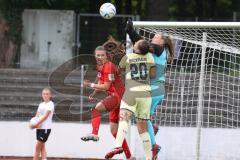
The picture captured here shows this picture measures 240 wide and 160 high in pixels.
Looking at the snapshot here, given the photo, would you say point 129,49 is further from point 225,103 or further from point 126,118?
point 225,103

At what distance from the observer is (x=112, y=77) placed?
1179 centimetres

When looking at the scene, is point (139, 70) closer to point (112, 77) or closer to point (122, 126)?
point (122, 126)

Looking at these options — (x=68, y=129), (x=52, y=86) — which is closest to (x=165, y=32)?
(x=68, y=129)

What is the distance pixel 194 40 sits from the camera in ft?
42.9

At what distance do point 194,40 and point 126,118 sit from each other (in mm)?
2962

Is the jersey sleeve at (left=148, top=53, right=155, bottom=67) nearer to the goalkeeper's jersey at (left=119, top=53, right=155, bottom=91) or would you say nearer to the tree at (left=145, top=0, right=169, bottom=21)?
the goalkeeper's jersey at (left=119, top=53, right=155, bottom=91)

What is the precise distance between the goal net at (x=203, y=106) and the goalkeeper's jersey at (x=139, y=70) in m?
2.89

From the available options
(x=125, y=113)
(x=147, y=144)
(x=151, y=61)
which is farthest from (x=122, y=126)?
(x=151, y=61)

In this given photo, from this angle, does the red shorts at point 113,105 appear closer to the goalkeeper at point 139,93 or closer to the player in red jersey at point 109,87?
the player in red jersey at point 109,87

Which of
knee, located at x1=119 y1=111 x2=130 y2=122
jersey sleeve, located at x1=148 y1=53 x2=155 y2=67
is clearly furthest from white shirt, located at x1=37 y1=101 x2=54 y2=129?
jersey sleeve, located at x1=148 y1=53 x2=155 y2=67

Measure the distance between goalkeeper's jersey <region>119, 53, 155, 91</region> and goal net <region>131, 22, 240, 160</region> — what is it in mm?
2886

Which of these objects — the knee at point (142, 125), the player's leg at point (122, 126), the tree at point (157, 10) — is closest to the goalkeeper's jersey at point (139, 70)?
the player's leg at point (122, 126)

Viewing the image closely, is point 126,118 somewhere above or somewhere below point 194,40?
below

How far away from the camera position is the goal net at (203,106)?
46.3 ft
